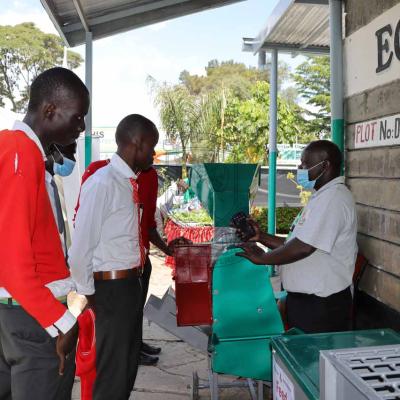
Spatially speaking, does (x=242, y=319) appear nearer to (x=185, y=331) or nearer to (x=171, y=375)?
(x=185, y=331)

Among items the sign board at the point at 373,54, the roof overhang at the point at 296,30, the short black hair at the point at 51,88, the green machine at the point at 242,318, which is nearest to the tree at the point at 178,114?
the roof overhang at the point at 296,30

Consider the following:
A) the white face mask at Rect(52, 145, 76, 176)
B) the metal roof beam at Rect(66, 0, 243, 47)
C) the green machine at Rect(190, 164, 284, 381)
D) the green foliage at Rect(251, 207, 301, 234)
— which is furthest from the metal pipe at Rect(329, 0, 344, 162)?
the green foliage at Rect(251, 207, 301, 234)

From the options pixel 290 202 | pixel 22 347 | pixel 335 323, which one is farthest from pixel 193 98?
pixel 22 347

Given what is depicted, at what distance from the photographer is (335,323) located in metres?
2.78

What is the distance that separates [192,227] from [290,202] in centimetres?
704

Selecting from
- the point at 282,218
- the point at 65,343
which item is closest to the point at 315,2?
the point at 65,343

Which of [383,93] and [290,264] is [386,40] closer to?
[383,93]

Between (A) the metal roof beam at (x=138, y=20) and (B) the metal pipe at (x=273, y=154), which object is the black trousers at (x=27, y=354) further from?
(B) the metal pipe at (x=273, y=154)

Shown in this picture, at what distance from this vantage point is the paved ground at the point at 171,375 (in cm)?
357

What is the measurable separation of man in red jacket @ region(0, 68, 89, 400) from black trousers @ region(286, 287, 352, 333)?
147 cm

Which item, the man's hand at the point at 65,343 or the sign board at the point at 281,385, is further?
the man's hand at the point at 65,343

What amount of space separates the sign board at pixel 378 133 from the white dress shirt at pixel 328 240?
25.9 inches

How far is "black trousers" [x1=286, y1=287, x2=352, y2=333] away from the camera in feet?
8.92

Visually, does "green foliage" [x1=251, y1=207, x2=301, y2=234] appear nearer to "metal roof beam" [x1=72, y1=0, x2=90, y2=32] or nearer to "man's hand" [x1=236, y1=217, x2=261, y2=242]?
"metal roof beam" [x1=72, y1=0, x2=90, y2=32]
